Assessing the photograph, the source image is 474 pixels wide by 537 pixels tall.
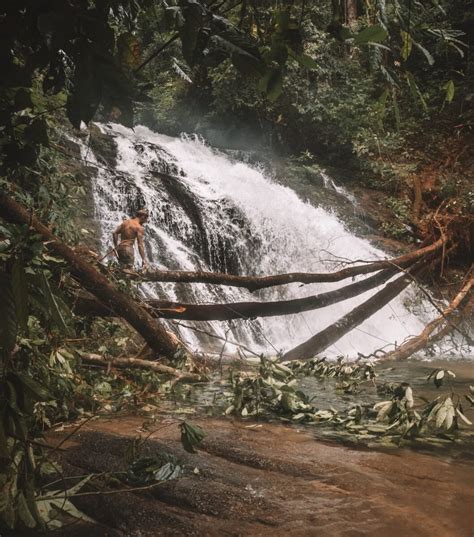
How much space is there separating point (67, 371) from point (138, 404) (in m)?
0.90

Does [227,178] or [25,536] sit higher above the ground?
[227,178]

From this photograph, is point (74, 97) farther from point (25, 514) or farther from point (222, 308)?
point (222, 308)

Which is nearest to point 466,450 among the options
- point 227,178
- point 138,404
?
point 138,404

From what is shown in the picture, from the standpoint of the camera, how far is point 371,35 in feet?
3.97

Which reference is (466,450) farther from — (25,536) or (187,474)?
(25,536)

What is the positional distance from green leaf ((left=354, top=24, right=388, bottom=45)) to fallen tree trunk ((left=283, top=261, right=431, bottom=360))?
17.5 feet

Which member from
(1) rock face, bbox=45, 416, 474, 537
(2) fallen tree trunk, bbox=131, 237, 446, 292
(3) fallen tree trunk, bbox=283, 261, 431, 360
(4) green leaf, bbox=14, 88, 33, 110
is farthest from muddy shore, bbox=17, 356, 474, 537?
(3) fallen tree trunk, bbox=283, 261, 431, 360

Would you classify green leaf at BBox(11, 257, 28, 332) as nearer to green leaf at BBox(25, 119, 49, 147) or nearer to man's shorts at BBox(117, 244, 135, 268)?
green leaf at BBox(25, 119, 49, 147)

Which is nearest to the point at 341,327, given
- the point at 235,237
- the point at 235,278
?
the point at 235,278

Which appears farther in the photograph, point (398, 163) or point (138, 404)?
point (398, 163)

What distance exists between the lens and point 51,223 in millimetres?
4324

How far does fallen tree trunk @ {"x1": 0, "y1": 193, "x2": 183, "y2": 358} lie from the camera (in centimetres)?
338

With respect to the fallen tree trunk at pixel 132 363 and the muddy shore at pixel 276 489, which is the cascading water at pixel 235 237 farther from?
the muddy shore at pixel 276 489

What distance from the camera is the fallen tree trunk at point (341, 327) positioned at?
6.35 meters
